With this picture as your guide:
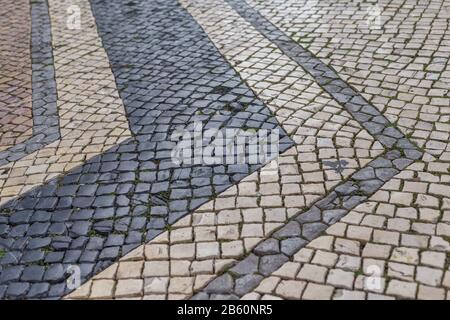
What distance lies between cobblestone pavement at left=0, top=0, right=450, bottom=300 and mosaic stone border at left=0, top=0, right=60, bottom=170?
3 centimetres

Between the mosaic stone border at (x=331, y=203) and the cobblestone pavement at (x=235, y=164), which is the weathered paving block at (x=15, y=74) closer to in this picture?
the cobblestone pavement at (x=235, y=164)

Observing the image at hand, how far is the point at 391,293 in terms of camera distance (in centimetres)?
359

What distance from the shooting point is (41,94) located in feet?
22.6

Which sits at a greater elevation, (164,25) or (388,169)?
(164,25)

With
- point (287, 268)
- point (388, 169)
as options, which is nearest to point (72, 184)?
point (287, 268)

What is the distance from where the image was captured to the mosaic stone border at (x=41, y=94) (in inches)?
227

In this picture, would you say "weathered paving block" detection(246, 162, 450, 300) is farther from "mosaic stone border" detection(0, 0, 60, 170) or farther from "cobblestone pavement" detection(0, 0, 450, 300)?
"mosaic stone border" detection(0, 0, 60, 170)

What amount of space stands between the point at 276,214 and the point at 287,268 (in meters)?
0.67

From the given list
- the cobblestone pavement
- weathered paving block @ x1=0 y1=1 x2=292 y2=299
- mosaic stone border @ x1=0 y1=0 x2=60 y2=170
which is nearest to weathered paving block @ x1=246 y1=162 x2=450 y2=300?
the cobblestone pavement

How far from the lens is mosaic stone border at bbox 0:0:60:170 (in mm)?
5770

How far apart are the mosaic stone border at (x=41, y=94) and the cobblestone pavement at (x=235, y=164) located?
0.03m

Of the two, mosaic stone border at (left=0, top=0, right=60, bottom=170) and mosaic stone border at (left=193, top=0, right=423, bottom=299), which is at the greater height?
mosaic stone border at (left=0, top=0, right=60, bottom=170)

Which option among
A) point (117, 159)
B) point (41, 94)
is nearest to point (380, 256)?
point (117, 159)

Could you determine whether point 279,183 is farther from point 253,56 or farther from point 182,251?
point 253,56
